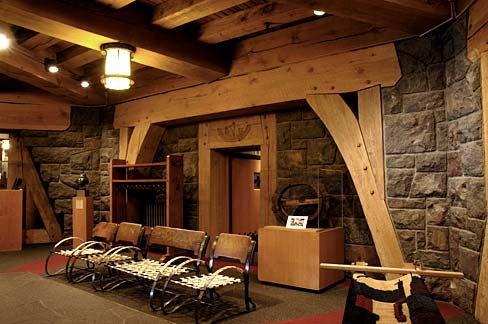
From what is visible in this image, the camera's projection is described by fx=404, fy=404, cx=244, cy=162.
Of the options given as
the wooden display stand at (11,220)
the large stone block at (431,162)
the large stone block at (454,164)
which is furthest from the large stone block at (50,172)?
the large stone block at (454,164)

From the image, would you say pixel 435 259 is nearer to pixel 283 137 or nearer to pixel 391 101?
pixel 391 101

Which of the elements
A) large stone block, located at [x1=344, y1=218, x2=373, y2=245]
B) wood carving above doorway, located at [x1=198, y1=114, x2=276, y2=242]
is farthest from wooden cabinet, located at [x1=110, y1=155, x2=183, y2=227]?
large stone block, located at [x1=344, y1=218, x2=373, y2=245]

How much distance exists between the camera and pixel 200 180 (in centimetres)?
596

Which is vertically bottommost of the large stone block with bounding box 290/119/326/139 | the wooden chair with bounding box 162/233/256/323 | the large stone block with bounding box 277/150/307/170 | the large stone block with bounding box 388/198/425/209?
the wooden chair with bounding box 162/233/256/323

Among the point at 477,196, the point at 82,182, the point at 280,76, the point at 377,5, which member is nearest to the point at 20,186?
the point at 82,182

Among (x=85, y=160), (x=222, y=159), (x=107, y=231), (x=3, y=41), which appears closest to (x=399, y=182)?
(x=222, y=159)

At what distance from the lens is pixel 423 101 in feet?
12.4

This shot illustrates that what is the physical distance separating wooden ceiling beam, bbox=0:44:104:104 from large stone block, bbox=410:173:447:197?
5.19 metres

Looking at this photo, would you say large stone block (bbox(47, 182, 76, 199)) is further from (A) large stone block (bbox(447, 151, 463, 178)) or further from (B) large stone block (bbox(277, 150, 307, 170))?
(A) large stone block (bbox(447, 151, 463, 178))

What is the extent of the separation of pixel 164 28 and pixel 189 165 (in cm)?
228

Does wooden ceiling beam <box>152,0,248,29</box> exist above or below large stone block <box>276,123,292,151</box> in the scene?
above

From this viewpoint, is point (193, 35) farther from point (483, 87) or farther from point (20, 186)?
point (20, 186)

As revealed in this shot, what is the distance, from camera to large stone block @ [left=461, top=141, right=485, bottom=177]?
10.2ft

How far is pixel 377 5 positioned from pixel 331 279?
2628 millimetres
